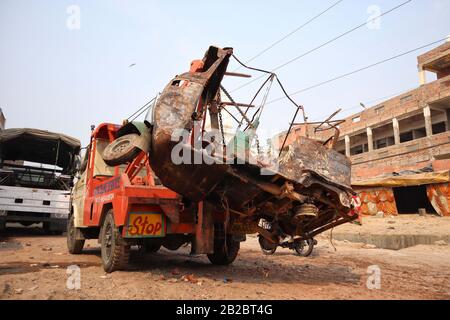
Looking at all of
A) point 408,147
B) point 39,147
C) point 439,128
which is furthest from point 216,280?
point 439,128

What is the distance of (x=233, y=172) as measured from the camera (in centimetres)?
390

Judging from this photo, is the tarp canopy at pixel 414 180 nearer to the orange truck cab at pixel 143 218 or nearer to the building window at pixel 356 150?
the orange truck cab at pixel 143 218

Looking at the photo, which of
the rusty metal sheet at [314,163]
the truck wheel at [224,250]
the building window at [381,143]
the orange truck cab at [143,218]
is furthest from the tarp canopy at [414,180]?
the building window at [381,143]

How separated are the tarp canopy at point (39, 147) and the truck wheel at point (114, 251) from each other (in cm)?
821

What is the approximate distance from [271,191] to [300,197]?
382 millimetres

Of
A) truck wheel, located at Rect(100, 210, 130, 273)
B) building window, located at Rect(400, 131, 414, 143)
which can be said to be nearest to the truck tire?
truck wheel, located at Rect(100, 210, 130, 273)

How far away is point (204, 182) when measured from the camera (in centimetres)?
408

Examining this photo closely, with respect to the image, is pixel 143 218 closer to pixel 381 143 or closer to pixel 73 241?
pixel 73 241

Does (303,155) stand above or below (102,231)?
above

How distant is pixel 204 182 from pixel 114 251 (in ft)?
5.90
